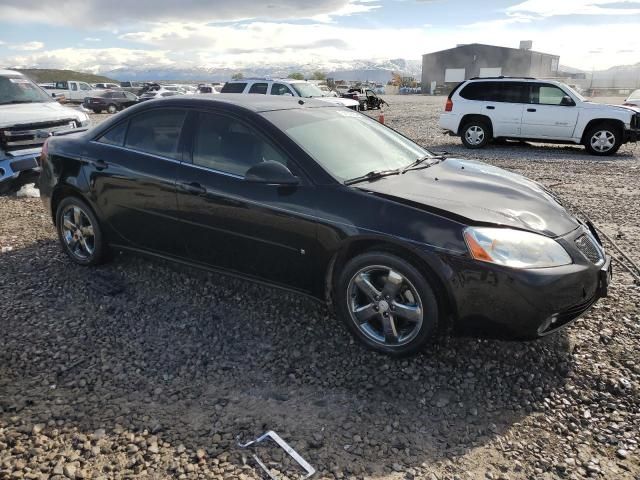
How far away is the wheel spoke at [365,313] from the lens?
3.29 metres

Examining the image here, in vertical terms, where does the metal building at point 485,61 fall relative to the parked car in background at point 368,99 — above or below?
above

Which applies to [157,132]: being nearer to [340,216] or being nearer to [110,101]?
[340,216]

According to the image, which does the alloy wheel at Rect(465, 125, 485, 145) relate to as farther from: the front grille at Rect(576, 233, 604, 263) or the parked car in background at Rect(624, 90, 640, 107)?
the front grille at Rect(576, 233, 604, 263)

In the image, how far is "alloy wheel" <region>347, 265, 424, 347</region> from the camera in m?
3.16

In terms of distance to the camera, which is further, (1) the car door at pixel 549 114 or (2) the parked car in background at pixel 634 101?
(2) the parked car in background at pixel 634 101

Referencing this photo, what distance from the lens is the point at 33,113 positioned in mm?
8062

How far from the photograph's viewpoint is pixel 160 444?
2572 mm

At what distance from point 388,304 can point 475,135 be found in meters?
10.6

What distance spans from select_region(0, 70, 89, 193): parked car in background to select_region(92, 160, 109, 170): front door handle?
12.8 ft

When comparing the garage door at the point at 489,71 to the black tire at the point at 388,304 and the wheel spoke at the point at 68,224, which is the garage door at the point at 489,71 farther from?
the black tire at the point at 388,304

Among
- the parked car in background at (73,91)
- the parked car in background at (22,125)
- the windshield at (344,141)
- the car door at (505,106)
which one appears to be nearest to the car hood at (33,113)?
the parked car in background at (22,125)

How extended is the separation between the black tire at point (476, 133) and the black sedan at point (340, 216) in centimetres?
892

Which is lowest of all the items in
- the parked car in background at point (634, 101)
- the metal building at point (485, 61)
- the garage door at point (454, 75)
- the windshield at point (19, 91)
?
the parked car in background at point (634, 101)

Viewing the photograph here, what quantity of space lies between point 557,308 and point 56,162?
440 centimetres
